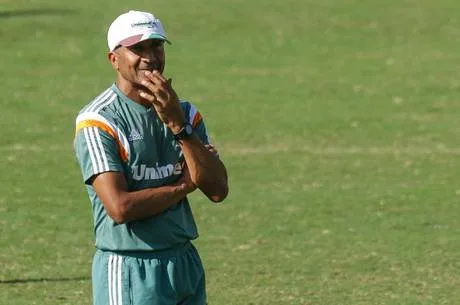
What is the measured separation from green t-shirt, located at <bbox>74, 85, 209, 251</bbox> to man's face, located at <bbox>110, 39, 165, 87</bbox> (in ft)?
0.65

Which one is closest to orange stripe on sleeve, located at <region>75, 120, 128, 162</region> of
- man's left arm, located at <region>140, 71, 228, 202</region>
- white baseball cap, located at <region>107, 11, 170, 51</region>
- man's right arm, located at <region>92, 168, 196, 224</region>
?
man's right arm, located at <region>92, 168, 196, 224</region>

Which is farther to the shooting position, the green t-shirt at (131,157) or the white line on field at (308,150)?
the white line on field at (308,150)

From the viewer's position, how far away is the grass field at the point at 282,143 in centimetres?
1177

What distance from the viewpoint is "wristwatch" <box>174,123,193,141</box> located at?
6363mm

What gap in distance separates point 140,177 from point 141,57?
0.58m

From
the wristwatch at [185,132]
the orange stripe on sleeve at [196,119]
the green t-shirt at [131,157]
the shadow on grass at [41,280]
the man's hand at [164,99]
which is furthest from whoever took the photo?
the shadow on grass at [41,280]

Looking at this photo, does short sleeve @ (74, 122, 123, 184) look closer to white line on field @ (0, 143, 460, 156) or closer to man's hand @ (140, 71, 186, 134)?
man's hand @ (140, 71, 186, 134)

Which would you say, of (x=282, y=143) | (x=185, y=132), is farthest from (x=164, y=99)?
(x=282, y=143)

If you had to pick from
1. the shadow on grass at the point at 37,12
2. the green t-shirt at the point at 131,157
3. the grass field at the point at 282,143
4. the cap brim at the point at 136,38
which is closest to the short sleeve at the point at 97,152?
the green t-shirt at the point at 131,157

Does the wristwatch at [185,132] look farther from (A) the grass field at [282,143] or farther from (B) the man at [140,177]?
(A) the grass field at [282,143]

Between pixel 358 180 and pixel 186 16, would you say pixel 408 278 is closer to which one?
pixel 358 180

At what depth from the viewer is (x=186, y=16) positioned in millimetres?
29234

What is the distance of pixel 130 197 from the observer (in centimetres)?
647

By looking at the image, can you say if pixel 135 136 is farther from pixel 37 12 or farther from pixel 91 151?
pixel 37 12
